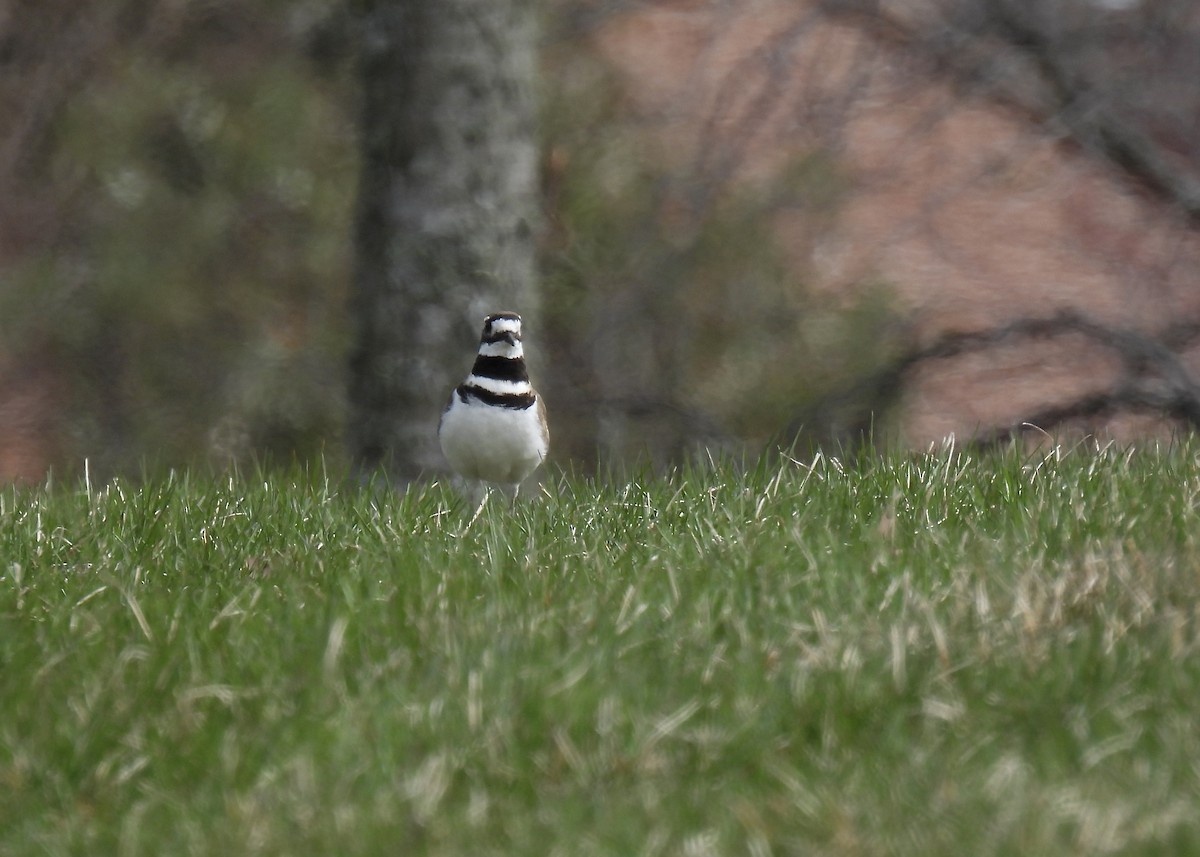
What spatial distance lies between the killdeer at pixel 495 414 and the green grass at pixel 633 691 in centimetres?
161

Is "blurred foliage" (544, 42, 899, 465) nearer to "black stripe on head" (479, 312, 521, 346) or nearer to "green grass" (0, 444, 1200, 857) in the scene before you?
"black stripe on head" (479, 312, 521, 346)

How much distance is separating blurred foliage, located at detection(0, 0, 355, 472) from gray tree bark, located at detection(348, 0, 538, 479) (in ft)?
8.24

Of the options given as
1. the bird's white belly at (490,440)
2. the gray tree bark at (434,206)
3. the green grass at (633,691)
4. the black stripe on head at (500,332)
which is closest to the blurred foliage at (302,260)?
the gray tree bark at (434,206)

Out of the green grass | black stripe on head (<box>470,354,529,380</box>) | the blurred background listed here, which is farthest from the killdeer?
the blurred background

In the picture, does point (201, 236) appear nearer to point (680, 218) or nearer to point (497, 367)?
point (680, 218)

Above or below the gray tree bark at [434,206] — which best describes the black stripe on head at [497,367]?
below

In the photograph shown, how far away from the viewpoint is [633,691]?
11.9ft

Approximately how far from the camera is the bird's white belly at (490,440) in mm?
6738

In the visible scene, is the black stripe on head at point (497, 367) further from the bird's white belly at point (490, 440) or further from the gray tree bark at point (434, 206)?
the gray tree bark at point (434, 206)

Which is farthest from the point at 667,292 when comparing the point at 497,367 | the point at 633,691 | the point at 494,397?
the point at 633,691

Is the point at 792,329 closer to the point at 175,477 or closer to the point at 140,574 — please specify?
the point at 175,477

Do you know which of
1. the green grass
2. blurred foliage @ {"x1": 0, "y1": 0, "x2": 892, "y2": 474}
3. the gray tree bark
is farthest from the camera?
blurred foliage @ {"x1": 0, "y1": 0, "x2": 892, "y2": 474}

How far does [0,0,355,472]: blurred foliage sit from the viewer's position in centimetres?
1020

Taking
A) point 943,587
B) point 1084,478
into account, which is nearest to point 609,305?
point 1084,478
